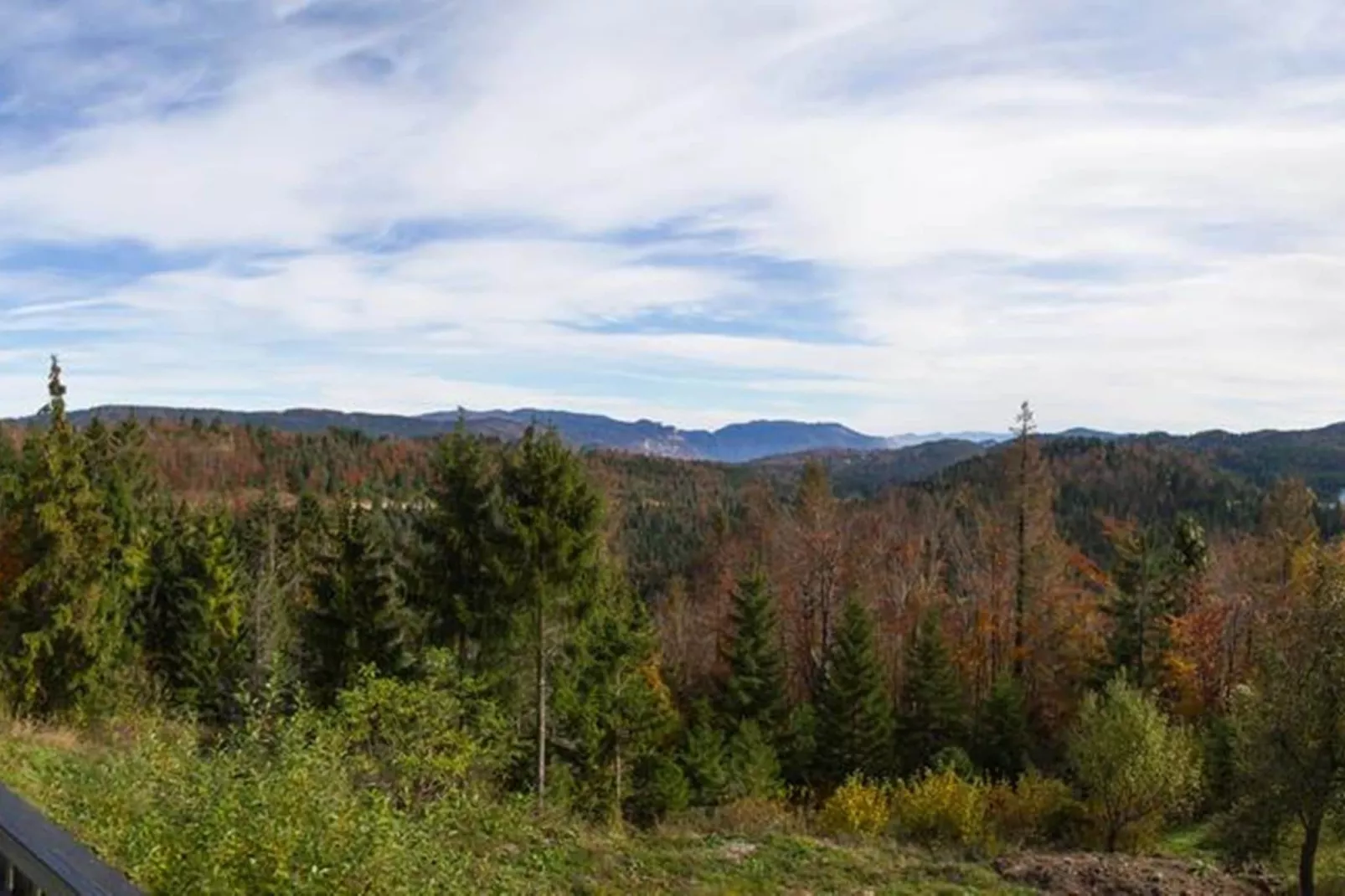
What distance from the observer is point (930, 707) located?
37.2 metres

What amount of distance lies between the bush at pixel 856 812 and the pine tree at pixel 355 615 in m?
11.1

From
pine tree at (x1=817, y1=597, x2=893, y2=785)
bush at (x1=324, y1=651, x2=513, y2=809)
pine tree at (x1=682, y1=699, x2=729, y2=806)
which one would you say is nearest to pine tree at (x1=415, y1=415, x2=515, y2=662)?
pine tree at (x1=682, y1=699, x2=729, y2=806)

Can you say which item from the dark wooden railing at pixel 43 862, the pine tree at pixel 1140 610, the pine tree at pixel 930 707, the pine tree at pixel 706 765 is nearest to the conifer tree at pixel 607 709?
the pine tree at pixel 706 765

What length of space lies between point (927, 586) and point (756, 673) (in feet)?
60.3

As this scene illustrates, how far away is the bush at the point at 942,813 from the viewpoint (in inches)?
942

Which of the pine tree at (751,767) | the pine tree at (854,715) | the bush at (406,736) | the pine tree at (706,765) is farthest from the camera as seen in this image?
the pine tree at (854,715)

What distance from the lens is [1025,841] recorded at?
26891 millimetres

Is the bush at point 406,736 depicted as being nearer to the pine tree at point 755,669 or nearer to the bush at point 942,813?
the bush at point 942,813

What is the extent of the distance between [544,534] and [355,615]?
5.70 m

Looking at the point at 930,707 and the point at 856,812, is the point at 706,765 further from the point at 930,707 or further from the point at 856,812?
the point at 930,707

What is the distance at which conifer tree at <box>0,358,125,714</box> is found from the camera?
27.0 meters

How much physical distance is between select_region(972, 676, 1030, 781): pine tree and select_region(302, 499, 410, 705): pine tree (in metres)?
21.1

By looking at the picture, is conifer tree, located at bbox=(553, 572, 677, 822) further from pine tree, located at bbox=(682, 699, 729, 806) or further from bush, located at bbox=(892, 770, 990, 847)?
bush, located at bbox=(892, 770, 990, 847)

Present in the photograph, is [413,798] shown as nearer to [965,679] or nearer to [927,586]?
[965,679]
